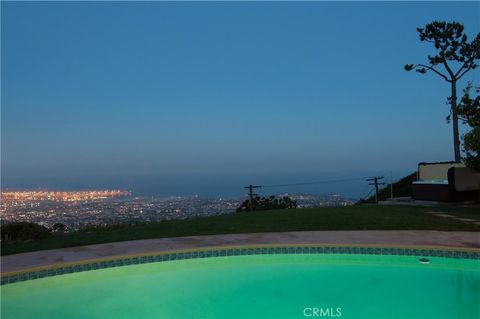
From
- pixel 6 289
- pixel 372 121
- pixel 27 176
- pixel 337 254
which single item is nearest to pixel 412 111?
pixel 372 121

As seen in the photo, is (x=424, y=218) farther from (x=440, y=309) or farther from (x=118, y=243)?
(x=118, y=243)

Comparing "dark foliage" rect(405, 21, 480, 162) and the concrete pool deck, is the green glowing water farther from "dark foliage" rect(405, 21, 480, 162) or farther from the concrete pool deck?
"dark foliage" rect(405, 21, 480, 162)

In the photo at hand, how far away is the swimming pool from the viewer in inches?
172

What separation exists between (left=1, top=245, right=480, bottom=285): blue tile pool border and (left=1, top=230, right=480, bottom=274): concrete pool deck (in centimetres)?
11

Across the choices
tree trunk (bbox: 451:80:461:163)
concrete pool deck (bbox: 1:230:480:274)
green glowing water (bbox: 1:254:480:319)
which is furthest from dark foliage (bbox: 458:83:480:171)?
green glowing water (bbox: 1:254:480:319)

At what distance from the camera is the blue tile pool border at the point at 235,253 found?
5016mm

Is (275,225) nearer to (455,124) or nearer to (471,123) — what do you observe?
(471,123)

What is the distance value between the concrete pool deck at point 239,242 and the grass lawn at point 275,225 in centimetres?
42

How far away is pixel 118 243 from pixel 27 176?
50.4ft

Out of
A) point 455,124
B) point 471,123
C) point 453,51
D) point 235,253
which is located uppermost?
point 453,51

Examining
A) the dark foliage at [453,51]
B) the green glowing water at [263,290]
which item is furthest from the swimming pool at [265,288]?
the dark foliage at [453,51]

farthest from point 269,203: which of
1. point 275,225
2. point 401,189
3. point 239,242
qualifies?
point 401,189

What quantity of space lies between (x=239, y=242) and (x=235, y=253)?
1.24ft

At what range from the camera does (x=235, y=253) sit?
19.1ft
